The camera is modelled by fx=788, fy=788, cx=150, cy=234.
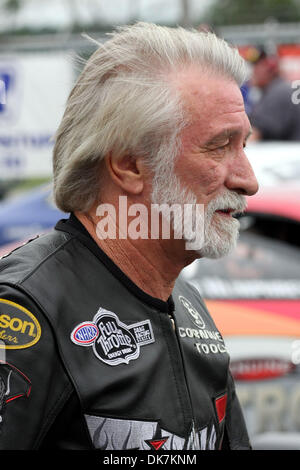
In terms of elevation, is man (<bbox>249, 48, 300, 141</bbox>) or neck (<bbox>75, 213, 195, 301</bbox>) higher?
neck (<bbox>75, 213, 195, 301</bbox>)

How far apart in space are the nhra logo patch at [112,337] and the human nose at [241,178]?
0.38 meters

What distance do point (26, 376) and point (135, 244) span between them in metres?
0.44

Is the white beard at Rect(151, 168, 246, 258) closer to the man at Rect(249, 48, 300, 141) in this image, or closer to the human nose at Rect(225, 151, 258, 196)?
the human nose at Rect(225, 151, 258, 196)

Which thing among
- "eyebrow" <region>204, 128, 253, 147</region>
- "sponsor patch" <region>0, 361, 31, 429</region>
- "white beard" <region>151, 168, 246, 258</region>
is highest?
"eyebrow" <region>204, 128, 253, 147</region>

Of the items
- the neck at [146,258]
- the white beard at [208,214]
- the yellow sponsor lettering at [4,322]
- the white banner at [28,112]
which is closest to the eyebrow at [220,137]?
the white beard at [208,214]

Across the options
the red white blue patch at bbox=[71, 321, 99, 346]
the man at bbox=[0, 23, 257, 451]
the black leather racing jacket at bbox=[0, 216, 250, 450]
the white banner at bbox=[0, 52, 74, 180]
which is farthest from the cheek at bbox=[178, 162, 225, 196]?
the white banner at bbox=[0, 52, 74, 180]

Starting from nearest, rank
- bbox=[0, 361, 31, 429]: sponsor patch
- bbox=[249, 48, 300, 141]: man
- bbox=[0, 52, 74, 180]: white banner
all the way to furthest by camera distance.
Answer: bbox=[0, 361, 31, 429]: sponsor patch
bbox=[249, 48, 300, 141]: man
bbox=[0, 52, 74, 180]: white banner

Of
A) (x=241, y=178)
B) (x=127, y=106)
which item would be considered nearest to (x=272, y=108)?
(x=241, y=178)

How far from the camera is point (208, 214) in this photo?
178cm

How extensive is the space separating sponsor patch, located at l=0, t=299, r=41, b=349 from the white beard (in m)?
0.41

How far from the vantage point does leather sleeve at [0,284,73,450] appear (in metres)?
1.47

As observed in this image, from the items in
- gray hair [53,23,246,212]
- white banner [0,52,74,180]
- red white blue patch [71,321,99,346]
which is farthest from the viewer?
white banner [0,52,74,180]

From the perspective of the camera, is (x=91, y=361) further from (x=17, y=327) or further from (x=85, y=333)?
(x=17, y=327)

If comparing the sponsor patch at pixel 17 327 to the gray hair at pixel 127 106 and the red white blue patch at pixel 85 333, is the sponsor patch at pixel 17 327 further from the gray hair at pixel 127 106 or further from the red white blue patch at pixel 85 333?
the gray hair at pixel 127 106
